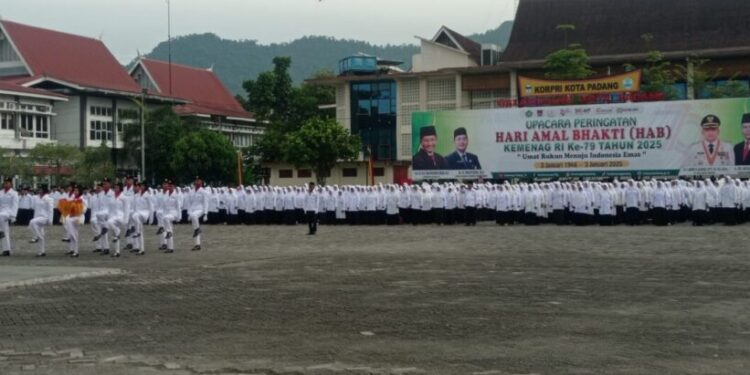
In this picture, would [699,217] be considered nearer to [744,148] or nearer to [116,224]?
[744,148]

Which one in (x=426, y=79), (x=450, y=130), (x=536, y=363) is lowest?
(x=536, y=363)

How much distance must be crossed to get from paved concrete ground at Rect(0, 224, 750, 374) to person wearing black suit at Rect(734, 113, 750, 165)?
46.4 ft

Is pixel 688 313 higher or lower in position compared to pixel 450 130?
lower

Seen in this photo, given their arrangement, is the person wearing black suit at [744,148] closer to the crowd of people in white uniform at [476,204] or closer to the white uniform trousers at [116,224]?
the crowd of people in white uniform at [476,204]

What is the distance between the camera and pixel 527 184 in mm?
32844

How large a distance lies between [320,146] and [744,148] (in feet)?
76.0

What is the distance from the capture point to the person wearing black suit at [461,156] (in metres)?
36.8

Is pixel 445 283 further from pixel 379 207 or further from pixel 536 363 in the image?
pixel 379 207

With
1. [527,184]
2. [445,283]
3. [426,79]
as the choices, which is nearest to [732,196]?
[527,184]

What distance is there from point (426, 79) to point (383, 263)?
126 ft

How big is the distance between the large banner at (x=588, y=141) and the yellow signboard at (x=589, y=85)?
1.47m

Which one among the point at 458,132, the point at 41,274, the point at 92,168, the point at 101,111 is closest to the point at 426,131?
the point at 458,132

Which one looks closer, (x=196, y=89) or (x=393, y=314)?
(x=393, y=314)

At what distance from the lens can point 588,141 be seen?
35031 millimetres
